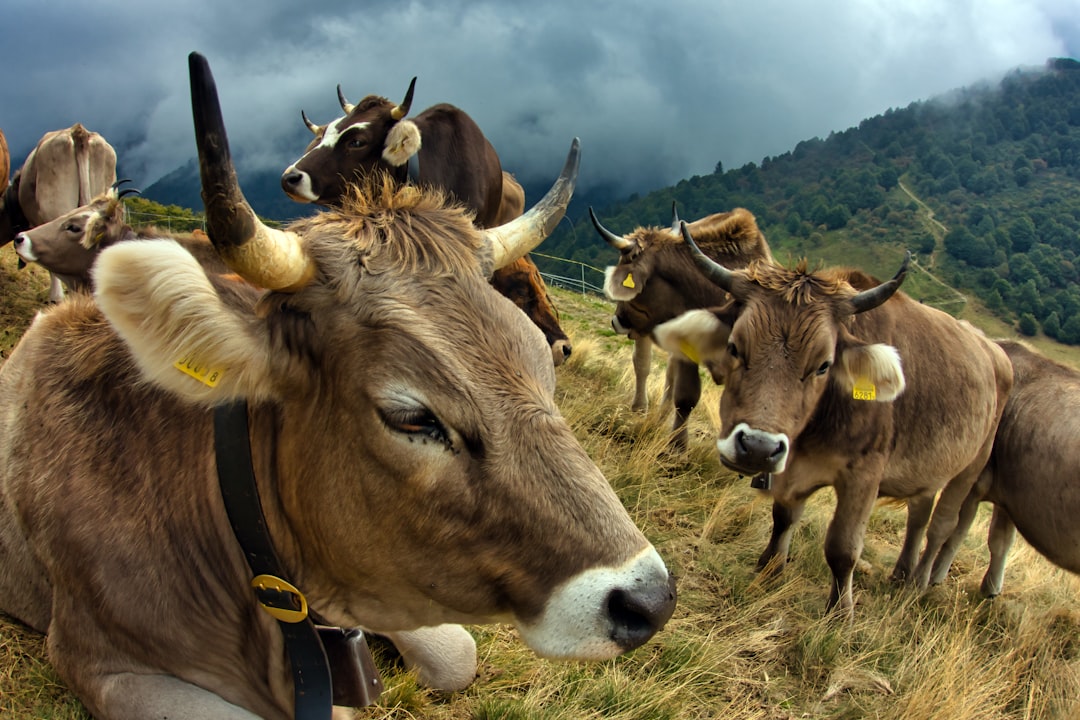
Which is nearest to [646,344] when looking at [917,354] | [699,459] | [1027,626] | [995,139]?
[699,459]

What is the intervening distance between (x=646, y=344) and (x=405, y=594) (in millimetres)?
6952

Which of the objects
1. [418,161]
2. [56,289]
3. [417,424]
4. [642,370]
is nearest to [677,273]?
[642,370]

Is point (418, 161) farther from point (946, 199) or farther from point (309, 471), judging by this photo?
point (946, 199)

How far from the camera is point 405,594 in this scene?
6.86ft

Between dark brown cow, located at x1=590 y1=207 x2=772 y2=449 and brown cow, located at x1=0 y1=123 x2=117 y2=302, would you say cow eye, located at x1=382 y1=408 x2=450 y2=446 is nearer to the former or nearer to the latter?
dark brown cow, located at x1=590 y1=207 x2=772 y2=449

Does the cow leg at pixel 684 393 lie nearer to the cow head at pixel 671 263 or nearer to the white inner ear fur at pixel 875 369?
the cow head at pixel 671 263

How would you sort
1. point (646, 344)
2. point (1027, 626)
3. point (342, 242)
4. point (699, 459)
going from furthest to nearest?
1. point (646, 344)
2. point (699, 459)
3. point (1027, 626)
4. point (342, 242)

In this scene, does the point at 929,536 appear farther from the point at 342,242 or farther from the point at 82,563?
the point at 82,563

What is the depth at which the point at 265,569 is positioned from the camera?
216cm

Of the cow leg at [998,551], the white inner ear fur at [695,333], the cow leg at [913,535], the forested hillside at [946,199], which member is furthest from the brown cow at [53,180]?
the forested hillside at [946,199]

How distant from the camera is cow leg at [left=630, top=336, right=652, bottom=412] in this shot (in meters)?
8.73

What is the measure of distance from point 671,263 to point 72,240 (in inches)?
261

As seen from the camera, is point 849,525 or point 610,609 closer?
point 610,609

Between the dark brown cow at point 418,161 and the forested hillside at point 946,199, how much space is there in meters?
55.3
